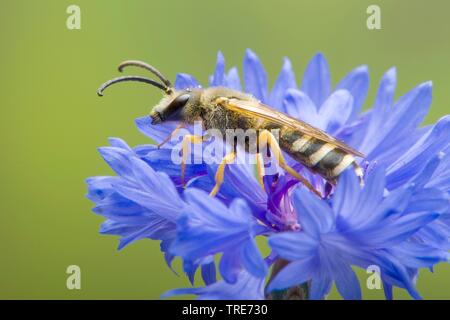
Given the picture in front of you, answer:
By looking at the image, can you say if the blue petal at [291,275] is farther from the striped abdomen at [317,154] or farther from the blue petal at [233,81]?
the blue petal at [233,81]

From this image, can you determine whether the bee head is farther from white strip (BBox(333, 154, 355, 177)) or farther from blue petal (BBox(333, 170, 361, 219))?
blue petal (BBox(333, 170, 361, 219))

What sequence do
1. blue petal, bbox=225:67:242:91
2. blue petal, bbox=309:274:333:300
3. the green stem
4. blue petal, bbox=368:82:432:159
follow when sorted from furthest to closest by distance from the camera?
blue petal, bbox=225:67:242:91
blue petal, bbox=368:82:432:159
the green stem
blue petal, bbox=309:274:333:300

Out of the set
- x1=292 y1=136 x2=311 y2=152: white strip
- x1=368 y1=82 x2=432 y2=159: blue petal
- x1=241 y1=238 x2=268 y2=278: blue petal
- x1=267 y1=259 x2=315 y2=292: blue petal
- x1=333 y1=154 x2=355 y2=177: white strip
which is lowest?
x1=267 y1=259 x2=315 y2=292: blue petal

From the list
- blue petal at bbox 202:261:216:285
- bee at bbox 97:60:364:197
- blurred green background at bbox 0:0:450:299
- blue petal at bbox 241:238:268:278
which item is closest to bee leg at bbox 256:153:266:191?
bee at bbox 97:60:364:197

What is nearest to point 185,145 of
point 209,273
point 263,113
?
point 263,113

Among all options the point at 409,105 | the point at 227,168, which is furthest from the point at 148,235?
the point at 409,105

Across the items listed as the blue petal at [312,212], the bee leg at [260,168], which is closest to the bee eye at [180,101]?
the bee leg at [260,168]

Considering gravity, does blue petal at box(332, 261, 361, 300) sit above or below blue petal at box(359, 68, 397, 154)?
below
